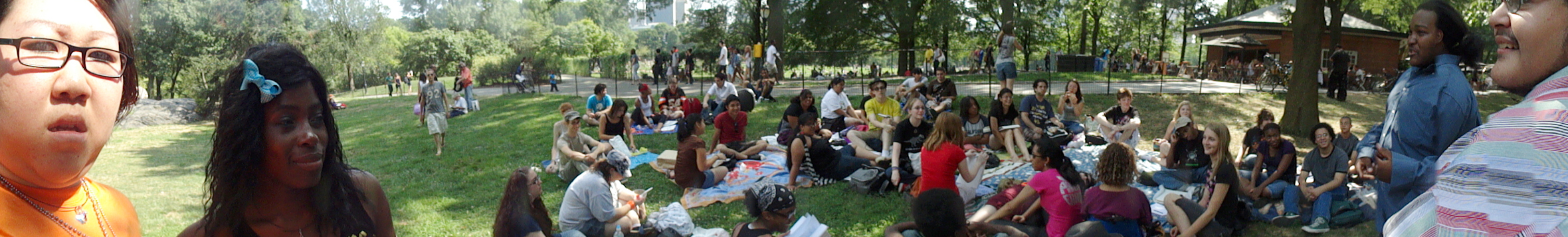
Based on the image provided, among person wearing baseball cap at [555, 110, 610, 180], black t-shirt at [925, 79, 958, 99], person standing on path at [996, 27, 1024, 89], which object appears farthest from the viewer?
person standing on path at [996, 27, 1024, 89]

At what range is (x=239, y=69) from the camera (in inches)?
67.4

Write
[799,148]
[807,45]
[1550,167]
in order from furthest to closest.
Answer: [807,45] → [799,148] → [1550,167]

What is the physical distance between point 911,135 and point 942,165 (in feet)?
8.35

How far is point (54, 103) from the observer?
1214mm

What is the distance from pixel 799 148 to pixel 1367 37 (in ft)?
79.8

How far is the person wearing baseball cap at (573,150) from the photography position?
8164mm

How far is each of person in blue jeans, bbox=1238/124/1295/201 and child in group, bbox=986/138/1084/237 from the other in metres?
1.75

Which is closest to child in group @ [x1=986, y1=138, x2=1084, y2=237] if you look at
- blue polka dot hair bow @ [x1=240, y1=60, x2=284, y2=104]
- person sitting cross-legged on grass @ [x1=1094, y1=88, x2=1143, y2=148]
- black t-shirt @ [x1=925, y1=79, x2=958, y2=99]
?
person sitting cross-legged on grass @ [x1=1094, y1=88, x2=1143, y2=148]

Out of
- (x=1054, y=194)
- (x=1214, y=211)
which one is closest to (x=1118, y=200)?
(x=1054, y=194)

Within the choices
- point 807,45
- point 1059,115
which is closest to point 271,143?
point 1059,115

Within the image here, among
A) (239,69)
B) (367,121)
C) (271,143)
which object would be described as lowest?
(367,121)

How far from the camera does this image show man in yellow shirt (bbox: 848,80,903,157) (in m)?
9.38

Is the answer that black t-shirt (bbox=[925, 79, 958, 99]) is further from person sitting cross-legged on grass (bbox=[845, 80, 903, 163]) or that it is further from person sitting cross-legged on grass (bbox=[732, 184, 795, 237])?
person sitting cross-legged on grass (bbox=[732, 184, 795, 237])

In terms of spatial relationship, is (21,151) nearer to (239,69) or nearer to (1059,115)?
(239,69)
